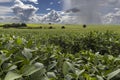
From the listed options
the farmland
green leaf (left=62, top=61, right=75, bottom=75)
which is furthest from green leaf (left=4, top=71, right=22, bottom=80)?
green leaf (left=62, top=61, right=75, bottom=75)

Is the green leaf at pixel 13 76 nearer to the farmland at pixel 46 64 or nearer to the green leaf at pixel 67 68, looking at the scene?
the farmland at pixel 46 64

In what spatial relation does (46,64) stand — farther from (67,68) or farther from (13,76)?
(13,76)

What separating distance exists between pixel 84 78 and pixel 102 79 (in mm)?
151

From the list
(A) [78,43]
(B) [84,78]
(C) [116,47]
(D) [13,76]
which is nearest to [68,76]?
(B) [84,78]

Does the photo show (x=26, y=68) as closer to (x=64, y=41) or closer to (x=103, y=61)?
(x=103, y=61)

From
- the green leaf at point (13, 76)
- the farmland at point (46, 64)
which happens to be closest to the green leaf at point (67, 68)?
the farmland at point (46, 64)

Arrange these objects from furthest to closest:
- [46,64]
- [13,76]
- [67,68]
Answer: [46,64] → [67,68] → [13,76]

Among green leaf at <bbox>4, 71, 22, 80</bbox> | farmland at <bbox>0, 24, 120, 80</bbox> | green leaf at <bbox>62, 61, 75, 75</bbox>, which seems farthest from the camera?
green leaf at <bbox>62, 61, 75, 75</bbox>

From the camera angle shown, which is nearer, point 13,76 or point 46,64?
point 13,76

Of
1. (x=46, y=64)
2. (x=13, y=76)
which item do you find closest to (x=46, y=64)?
(x=46, y=64)

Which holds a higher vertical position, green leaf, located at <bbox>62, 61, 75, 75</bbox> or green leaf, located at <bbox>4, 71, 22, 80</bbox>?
green leaf, located at <bbox>4, 71, 22, 80</bbox>

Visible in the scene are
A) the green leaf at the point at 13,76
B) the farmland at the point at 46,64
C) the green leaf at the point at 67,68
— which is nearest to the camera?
the green leaf at the point at 13,76

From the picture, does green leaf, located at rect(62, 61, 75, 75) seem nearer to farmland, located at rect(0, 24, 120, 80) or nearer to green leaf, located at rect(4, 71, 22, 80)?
farmland, located at rect(0, 24, 120, 80)

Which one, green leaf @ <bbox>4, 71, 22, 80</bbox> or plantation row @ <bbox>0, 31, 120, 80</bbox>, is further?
plantation row @ <bbox>0, 31, 120, 80</bbox>
